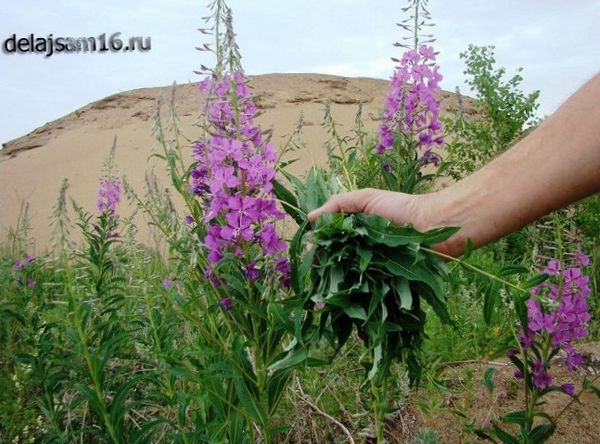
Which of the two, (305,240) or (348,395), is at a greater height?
(305,240)

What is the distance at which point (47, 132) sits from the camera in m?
20.8

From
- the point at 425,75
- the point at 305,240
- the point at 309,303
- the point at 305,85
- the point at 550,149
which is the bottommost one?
the point at 309,303

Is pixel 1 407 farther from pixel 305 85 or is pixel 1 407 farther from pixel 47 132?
pixel 47 132

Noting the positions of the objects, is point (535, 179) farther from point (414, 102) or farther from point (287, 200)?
point (414, 102)

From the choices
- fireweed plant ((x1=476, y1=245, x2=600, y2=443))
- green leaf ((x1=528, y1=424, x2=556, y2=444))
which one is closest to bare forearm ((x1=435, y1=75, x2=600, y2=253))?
fireweed plant ((x1=476, y1=245, x2=600, y2=443))

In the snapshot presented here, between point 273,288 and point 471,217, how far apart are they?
24.5 inches

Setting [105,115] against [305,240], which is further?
[105,115]

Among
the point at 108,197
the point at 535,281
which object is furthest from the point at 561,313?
the point at 108,197

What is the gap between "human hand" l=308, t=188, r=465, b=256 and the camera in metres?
1.77

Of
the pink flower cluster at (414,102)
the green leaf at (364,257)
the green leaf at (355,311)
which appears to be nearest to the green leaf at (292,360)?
the green leaf at (355,311)

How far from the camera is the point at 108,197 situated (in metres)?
3.55

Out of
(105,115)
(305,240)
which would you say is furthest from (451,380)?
(105,115)

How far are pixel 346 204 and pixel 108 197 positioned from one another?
2.20m

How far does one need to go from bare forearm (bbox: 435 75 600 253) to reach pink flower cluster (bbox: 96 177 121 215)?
228 cm
